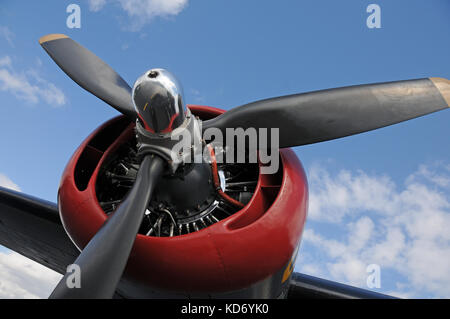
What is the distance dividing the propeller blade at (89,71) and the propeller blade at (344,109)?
1368mm

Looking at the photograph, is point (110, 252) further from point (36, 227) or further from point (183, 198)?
point (36, 227)

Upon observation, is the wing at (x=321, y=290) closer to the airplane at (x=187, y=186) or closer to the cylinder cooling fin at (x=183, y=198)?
the airplane at (x=187, y=186)

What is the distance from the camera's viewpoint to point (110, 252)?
2.24 meters

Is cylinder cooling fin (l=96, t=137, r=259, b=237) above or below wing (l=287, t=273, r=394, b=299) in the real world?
above

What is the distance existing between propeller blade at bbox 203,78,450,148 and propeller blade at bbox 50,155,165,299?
49.2 inches

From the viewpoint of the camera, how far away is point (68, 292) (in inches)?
82.3

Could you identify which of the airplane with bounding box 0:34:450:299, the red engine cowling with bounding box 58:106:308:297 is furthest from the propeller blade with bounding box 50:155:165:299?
the red engine cowling with bounding box 58:106:308:297

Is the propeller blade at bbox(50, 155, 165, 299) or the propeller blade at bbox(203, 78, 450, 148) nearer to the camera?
the propeller blade at bbox(50, 155, 165, 299)

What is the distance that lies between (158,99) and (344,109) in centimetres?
168

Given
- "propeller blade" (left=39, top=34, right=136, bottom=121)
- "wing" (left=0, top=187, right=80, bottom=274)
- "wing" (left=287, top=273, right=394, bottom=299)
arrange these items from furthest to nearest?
"wing" (left=0, top=187, right=80, bottom=274) → "wing" (left=287, top=273, right=394, bottom=299) → "propeller blade" (left=39, top=34, right=136, bottom=121)

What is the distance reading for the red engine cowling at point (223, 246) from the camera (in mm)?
2605

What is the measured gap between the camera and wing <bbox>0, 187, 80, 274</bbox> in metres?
4.61

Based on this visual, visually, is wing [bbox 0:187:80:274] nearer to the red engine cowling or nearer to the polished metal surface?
the red engine cowling

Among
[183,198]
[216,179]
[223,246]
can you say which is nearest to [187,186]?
[183,198]
